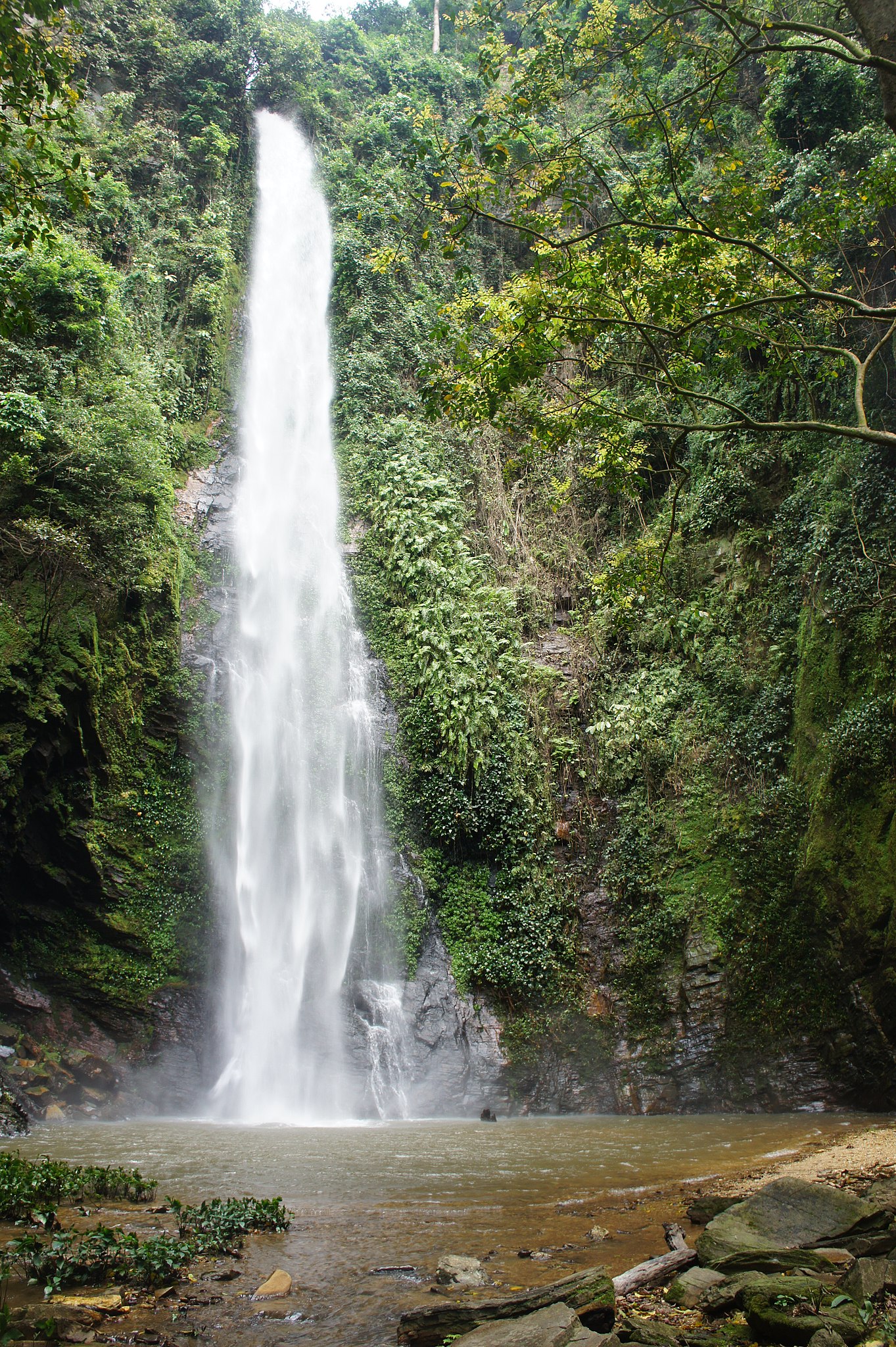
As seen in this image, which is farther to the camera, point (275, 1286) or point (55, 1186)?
point (55, 1186)

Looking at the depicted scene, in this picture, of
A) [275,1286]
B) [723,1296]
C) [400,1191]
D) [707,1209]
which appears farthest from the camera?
[400,1191]

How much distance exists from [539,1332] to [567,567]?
576 inches

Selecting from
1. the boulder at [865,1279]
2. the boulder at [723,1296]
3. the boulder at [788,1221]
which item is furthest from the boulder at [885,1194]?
the boulder at [723,1296]

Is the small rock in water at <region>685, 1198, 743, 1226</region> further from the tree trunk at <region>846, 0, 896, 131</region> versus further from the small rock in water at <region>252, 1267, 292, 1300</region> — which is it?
the tree trunk at <region>846, 0, 896, 131</region>

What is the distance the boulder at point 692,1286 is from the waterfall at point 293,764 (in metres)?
8.32

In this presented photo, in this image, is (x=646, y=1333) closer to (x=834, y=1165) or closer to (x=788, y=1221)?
(x=788, y=1221)

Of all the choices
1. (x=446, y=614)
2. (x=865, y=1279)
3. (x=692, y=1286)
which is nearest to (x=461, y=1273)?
(x=692, y=1286)

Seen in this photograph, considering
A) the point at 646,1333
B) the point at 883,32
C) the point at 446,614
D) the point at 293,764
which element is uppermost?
the point at 446,614

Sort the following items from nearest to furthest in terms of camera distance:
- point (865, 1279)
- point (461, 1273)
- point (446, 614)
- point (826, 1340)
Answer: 1. point (826, 1340)
2. point (865, 1279)
3. point (461, 1273)
4. point (446, 614)

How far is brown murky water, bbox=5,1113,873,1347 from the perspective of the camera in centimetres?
327

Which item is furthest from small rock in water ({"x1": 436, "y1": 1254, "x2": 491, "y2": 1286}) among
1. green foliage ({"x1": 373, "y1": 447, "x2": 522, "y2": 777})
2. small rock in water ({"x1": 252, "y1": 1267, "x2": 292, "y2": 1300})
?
green foliage ({"x1": 373, "y1": 447, "x2": 522, "y2": 777})

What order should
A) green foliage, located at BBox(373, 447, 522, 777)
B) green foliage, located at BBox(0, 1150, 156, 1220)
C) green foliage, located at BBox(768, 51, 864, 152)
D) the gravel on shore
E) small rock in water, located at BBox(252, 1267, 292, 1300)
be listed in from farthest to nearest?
green foliage, located at BBox(768, 51, 864, 152) < green foliage, located at BBox(373, 447, 522, 777) < the gravel on shore < green foliage, located at BBox(0, 1150, 156, 1220) < small rock in water, located at BBox(252, 1267, 292, 1300)

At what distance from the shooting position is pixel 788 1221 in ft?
12.4

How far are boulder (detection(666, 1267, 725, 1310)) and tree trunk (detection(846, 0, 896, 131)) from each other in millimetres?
5431
